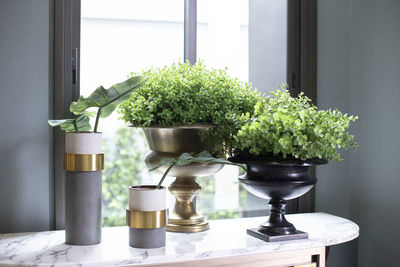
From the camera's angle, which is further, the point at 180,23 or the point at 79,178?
the point at 180,23

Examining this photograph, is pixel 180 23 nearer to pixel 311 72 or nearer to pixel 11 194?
pixel 311 72

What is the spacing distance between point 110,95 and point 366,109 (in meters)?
1.17

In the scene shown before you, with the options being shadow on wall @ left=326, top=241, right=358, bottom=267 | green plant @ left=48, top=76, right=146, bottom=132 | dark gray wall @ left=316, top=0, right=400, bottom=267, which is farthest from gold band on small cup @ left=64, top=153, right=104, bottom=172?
shadow on wall @ left=326, top=241, right=358, bottom=267

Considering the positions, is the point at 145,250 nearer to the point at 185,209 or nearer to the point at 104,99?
the point at 185,209

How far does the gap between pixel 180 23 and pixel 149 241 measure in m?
0.99

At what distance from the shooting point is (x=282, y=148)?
4.19ft

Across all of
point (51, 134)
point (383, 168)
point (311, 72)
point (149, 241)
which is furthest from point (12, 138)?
point (383, 168)

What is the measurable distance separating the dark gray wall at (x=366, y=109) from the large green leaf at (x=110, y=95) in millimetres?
989

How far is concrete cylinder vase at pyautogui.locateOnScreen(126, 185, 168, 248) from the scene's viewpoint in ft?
4.25

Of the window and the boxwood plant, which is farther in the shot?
the window

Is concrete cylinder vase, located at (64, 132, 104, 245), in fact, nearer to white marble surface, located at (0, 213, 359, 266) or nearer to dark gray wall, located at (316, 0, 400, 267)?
white marble surface, located at (0, 213, 359, 266)

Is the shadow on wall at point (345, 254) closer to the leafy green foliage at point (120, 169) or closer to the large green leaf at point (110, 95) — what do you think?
the leafy green foliage at point (120, 169)

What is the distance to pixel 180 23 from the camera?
1847 millimetres

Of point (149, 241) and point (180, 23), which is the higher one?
point (180, 23)
